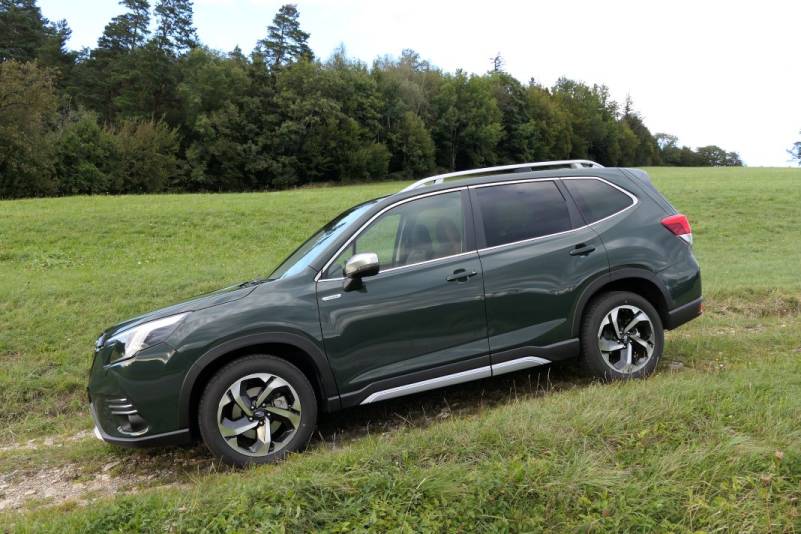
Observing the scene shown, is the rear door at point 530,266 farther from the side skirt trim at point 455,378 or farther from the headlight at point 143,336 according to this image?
the headlight at point 143,336

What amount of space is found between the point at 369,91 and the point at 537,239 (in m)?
66.6

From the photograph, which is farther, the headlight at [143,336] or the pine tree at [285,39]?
the pine tree at [285,39]

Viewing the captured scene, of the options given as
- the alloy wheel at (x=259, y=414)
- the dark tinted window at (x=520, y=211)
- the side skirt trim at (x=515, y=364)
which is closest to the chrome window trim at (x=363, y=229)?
the dark tinted window at (x=520, y=211)

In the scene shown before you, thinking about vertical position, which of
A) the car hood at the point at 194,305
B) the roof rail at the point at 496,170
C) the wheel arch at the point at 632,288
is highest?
the roof rail at the point at 496,170

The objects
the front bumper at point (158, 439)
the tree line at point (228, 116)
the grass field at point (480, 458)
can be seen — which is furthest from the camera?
the tree line at point (228, 116)

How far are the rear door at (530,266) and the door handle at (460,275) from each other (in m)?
0.13

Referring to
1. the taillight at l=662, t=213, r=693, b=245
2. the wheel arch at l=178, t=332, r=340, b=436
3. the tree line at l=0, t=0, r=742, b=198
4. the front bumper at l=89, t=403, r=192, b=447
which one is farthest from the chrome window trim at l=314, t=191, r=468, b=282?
the tree line at l=0, t=0, r=742, b=198

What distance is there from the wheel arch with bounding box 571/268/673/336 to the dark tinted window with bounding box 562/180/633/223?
0.53m

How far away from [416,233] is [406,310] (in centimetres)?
71

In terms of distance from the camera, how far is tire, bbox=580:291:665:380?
480 centimetres

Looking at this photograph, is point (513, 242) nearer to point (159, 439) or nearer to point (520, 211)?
point (520, 211)

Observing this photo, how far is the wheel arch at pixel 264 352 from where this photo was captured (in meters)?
3.84

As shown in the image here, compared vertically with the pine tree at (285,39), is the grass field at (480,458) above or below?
below

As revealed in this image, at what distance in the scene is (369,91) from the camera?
68312mm
